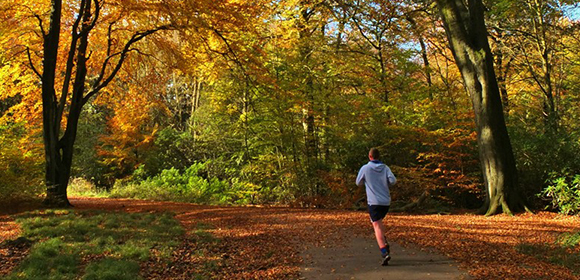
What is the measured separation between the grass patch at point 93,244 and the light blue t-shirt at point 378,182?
325 cm

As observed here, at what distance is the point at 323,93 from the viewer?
553 inches

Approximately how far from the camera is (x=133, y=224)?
880 centimetres

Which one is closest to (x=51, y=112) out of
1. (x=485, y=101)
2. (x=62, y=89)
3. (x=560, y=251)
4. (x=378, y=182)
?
(x=62, y=89)

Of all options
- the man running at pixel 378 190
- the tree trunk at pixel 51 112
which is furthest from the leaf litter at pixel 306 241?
the tree trunk at pixel 51 112

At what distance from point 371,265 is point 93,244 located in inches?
184

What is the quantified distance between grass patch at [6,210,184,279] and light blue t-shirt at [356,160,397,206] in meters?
3.25

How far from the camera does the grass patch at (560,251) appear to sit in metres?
5.42

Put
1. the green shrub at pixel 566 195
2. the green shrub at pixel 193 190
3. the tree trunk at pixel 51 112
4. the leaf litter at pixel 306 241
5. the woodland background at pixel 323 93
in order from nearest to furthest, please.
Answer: the leaf litter at pixel 306 241 → the green shrub at pixel 566 195 → the tree trunk at pixel 51 112 → the woodland background at pixel 323 93 → the green shrub at pixel 193 190

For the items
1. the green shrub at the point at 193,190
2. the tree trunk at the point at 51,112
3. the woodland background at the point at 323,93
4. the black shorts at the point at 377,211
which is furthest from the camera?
the green shrub at the point at 193,190

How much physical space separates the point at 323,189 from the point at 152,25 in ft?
27.7

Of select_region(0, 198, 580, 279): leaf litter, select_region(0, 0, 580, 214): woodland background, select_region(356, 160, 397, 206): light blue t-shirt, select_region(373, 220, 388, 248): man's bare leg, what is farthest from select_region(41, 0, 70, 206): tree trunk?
select_region(373, 220, 388, 248): man's bare leg

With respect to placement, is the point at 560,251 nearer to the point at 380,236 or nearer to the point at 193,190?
the point at 380,236

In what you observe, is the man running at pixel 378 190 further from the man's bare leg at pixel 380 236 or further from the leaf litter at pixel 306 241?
the leaf litter at pixel 306 241

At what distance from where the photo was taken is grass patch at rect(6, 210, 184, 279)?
17.4ft
